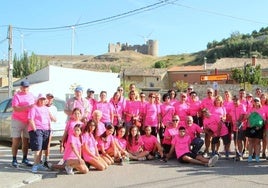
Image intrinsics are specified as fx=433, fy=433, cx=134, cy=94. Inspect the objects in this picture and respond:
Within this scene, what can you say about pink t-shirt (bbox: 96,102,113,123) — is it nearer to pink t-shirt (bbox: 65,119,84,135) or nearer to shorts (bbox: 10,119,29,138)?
pink t-shirt (bbox: 65,119,84,135)


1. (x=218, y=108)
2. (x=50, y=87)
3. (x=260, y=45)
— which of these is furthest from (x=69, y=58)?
(x=218, y=108)

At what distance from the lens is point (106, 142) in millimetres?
10695

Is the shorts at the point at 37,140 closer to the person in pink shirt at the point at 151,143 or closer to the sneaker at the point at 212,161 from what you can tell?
the person in pink shirt at the point at 151,143

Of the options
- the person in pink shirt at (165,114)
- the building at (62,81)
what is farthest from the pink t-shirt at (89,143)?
the building at (62,81)

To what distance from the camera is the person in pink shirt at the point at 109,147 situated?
1052 centimetres

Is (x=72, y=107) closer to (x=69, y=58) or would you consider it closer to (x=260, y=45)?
(x=260, y=45)

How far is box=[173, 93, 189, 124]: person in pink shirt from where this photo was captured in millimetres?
11766

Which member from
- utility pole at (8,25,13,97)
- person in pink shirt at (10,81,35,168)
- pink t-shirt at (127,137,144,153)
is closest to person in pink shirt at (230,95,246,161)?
pink t-shirt at (127,137,144,153)

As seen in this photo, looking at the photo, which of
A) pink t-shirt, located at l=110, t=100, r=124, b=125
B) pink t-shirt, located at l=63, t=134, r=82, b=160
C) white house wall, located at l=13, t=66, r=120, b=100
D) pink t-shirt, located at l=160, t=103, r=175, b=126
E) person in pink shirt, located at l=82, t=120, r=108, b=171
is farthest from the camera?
white house wall, located at l=13, t=66, r=120, b=100

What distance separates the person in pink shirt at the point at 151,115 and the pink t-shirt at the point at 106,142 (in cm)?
151

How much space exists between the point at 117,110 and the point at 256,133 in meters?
3.66

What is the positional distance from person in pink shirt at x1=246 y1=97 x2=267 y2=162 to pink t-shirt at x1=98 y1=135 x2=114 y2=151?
3.49 metres

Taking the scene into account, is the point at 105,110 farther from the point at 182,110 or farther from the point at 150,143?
the point at 182,110

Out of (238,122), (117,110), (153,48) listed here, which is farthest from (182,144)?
(153,48)
